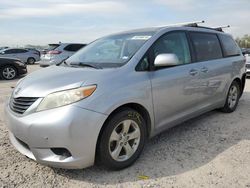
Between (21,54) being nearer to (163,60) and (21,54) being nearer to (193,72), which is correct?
(193,72)

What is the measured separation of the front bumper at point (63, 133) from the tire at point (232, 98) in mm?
3371

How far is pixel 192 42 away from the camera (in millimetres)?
4273

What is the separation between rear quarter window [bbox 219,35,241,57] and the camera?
5.23 meters

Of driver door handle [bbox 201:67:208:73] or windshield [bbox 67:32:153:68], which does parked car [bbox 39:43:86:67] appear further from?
driver door handle [bbox 201:67:208:73]

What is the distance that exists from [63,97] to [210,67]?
268 cm

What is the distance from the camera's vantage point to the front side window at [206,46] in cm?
436

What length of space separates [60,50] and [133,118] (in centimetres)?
1142

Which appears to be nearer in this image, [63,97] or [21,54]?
[63,97]

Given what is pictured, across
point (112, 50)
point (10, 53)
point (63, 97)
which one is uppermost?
point (112, 50)

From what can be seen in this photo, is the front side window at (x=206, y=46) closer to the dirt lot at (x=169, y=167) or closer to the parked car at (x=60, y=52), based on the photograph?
the dirt lot at (x=169, y=167)

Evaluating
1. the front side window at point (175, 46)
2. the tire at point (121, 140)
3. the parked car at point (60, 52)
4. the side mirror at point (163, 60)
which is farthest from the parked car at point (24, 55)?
the tire at point (121, 140)

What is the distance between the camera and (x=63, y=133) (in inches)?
104

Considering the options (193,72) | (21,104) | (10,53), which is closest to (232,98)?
(193,72)

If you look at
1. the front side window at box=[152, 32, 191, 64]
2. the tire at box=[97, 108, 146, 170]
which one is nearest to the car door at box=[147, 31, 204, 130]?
the front side window at box=[152, 32, 191, 64]
